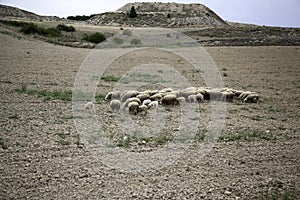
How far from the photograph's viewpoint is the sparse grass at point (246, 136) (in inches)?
330

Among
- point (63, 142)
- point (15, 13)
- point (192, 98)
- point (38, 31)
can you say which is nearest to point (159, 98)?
point (192, 98)

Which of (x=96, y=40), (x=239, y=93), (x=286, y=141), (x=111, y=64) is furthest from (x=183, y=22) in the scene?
(x=286, y=141)

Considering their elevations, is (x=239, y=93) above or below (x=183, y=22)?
below

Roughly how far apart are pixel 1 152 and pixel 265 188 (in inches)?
192

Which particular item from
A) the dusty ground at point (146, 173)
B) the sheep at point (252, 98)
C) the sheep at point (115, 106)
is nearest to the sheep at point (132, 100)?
the sheep at point (115, 106)

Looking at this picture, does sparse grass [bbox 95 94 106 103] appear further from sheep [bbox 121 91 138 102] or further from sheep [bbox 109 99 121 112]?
sheep [bbox 109 99 121 112]

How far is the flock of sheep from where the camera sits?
10.5 meters

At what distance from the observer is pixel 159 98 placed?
38.5 ft

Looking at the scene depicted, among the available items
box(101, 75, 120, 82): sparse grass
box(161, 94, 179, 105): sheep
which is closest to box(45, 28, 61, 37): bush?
box(101, 75, 120, 82): sparse grass

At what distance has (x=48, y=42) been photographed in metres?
35.2

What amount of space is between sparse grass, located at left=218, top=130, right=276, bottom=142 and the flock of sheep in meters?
2.78

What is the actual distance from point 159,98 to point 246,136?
3878mm

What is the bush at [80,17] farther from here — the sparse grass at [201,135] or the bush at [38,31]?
the sparse grass at [201,135]

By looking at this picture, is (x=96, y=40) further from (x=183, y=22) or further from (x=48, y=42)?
(x=183, y=22)
